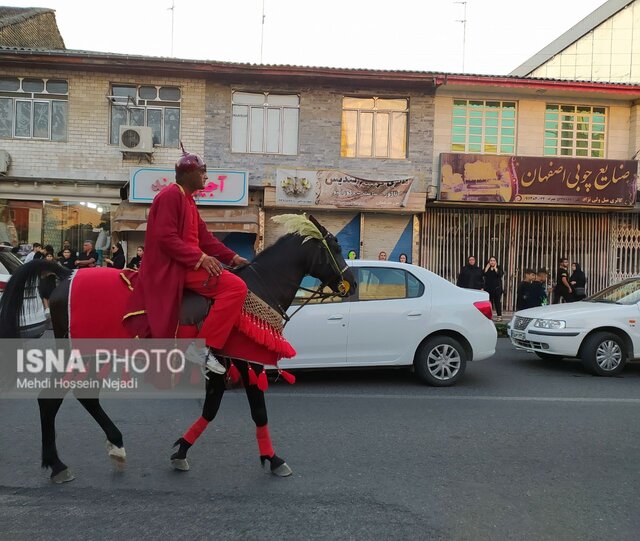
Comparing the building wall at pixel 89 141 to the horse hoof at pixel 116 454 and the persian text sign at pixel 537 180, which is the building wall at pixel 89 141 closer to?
the persian text sign at pixel 537 180

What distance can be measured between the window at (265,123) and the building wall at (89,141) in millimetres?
999

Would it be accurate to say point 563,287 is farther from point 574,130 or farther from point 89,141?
point 89,141

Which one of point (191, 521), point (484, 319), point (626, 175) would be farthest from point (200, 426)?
point (626, 175)

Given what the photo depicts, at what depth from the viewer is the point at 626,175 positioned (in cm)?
1603

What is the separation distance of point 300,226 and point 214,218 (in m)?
11.3

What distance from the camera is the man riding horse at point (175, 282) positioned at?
3.65m

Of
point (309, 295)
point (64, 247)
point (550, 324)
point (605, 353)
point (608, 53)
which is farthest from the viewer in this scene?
point (608, 53)

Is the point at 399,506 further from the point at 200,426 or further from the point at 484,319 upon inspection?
the point at 484,319

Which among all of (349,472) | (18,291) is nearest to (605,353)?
(349,472)

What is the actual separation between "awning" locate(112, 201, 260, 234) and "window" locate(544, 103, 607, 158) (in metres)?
8.95

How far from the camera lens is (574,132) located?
54.4 ft

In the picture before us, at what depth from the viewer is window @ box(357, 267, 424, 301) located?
733cm

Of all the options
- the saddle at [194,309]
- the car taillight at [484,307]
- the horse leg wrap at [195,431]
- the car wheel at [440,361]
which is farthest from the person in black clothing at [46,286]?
the car taillight at [484,307]

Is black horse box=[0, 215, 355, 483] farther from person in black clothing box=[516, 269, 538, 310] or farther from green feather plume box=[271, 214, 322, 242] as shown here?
person in black clothing box=[516, 269, 538, 310]
